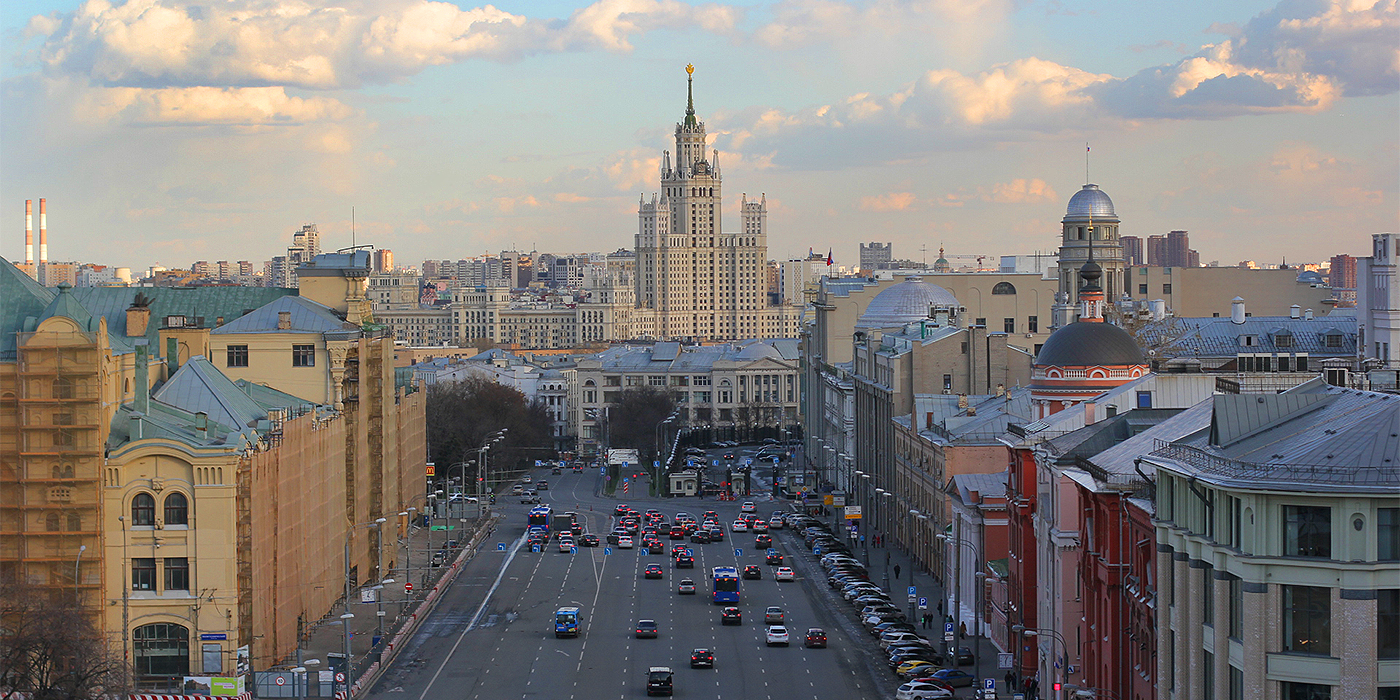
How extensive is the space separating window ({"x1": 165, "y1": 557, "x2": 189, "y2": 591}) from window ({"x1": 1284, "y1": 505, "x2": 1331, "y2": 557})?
43.4m

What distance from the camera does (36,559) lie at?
70.4 meters

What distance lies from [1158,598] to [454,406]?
148m

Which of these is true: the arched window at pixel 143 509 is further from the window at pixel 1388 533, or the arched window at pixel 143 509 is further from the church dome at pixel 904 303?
the church dome at pixel 904 303

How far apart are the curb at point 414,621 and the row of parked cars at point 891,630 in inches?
771

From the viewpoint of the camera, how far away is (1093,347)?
7531cm

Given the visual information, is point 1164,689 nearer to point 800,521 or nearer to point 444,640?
point 444,640

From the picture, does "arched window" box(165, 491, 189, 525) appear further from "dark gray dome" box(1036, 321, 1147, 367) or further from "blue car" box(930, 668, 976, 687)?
"dark gray dome" box(1036, 321, 1147, 367)

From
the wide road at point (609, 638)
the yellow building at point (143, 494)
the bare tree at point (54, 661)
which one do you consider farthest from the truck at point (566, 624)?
the bare tree at point (54, 661)

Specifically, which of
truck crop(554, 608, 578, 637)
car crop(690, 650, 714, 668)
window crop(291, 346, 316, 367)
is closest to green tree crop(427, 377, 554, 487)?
window crop(291, 346, 316, 367)

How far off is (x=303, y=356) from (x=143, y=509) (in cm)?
2847

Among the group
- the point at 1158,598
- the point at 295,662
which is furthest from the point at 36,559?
the point at 1158,598

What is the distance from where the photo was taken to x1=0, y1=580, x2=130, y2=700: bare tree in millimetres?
57969

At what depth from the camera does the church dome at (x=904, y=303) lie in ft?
476

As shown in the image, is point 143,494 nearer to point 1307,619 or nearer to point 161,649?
point 161,649
